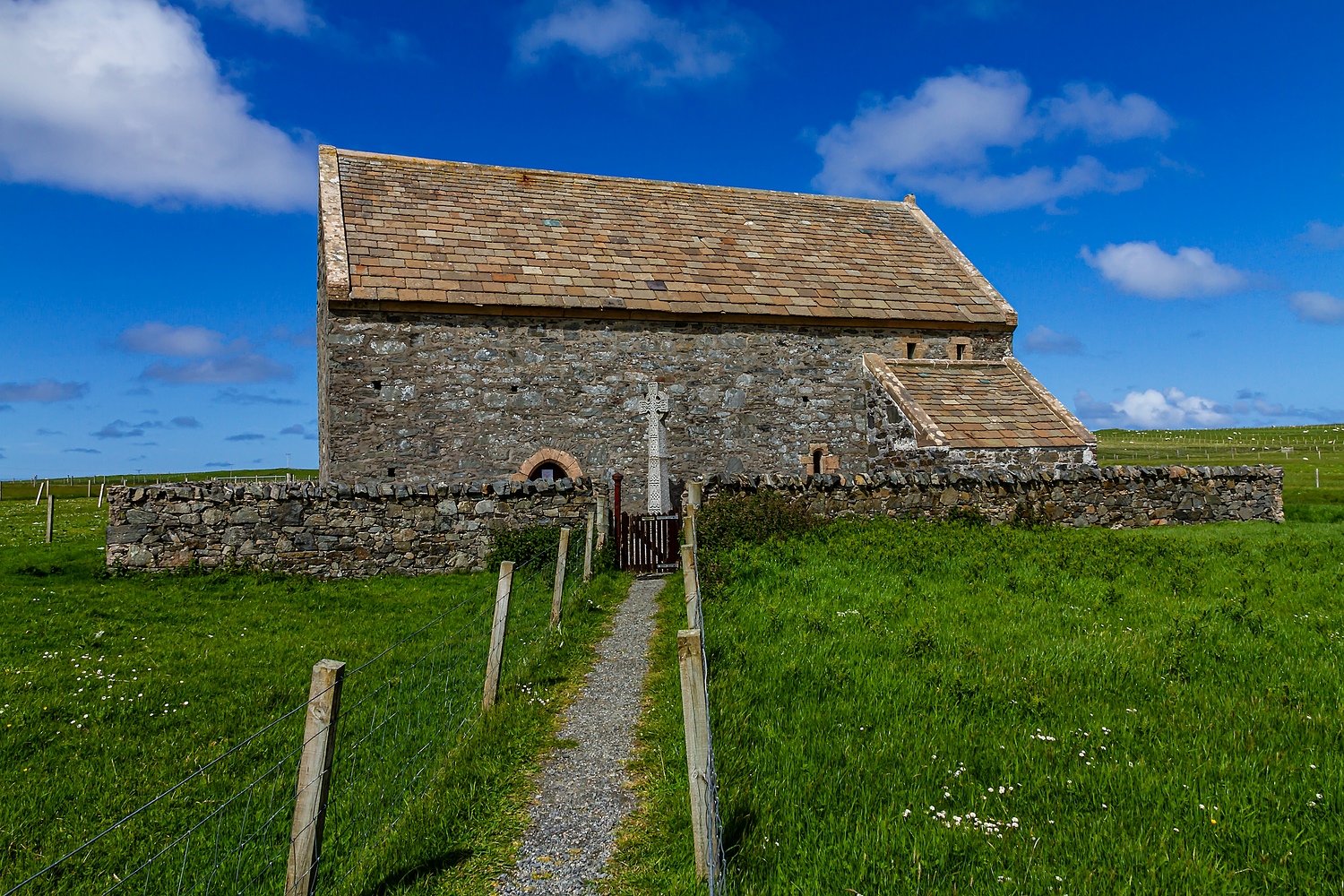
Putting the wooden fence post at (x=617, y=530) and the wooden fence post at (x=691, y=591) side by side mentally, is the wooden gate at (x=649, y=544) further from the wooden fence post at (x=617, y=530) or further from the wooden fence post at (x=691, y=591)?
the wooden fence post at (x=691, y=591)

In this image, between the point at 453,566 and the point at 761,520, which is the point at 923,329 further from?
the point at 453,566

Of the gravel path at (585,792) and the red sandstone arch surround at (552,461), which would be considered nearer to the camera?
the gravel path at (585,792)

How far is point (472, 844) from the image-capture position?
4.15 metres

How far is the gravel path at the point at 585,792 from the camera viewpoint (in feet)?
12.8

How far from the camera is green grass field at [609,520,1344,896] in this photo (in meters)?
3.56

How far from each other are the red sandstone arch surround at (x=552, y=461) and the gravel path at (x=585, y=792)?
9015 mm

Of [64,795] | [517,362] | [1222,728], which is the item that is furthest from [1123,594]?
[517,362]

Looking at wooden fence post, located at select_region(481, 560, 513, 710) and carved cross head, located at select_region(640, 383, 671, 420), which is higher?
carved cross head, located at select_region(640, 383, 671, 420)

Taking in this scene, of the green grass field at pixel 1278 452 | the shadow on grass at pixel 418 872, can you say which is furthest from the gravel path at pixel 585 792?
the green grass field at pixel 1278 452

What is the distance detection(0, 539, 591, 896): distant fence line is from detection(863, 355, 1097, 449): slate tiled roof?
1148 centimetres

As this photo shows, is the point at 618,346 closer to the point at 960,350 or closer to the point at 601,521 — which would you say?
the point at 601,521

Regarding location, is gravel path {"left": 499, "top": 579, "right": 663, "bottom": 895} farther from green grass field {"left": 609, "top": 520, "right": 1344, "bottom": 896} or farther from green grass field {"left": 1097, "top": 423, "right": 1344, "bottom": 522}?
green grass field {"left": 1097, "top": 423, "right": 1344, "bottom": 522}

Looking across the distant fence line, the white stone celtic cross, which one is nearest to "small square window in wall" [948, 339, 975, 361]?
the white stone celtic cross

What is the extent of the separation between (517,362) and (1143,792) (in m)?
14.1
